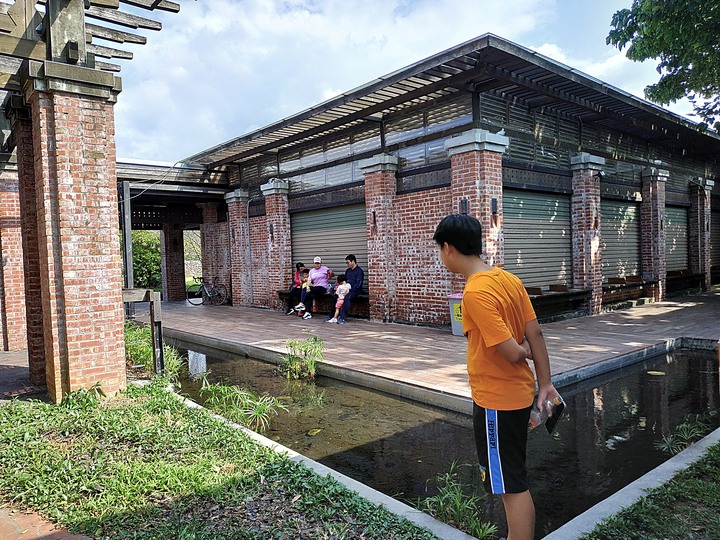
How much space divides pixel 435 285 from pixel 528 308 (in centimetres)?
686

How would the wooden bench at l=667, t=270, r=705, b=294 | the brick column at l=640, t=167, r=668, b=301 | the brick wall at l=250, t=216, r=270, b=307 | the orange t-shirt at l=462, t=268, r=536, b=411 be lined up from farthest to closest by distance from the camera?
the brick wall at l=250, t=216, r=270, b=307, the wooden bench at l=667, t=270, r=705, b=294, the brick column at l=640, t=167, r=668, b=301, the orange t-shirt at l=462, t=268, r=536, b=411

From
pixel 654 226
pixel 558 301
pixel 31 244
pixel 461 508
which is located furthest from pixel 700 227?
pixel 31 244

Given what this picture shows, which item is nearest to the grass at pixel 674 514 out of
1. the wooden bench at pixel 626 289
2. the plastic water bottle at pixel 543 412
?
the plastic water bottle at pixel 543 412

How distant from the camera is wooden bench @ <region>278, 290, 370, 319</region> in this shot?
1088 centimetres

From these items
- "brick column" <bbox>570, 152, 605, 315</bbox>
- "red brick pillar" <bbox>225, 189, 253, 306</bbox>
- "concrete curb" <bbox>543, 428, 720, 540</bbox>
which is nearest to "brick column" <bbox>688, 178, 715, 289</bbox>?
"brick column" <bbox>570, 152, 605, 315</bbox>

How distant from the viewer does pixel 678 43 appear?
29.2ft

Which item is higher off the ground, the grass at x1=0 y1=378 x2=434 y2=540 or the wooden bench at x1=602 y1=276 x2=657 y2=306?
the wooden bench at x1=602 y1=276 x2=657 y2=306

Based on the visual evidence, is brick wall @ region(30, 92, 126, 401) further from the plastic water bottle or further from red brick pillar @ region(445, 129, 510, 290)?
red brick pillar @ region(445, 129, 510, 290)

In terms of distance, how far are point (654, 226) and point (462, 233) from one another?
12.2m

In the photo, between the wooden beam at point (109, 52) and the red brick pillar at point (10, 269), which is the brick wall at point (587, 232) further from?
the red brick pillar at point (10, 269)

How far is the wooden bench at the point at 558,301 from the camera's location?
9219 mm

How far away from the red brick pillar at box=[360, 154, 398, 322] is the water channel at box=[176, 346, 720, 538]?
3802 mm

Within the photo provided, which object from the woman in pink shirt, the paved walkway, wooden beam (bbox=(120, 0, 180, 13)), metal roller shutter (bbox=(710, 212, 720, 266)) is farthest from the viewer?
metal roller shutter (bbox=(710, 212, 720, 266))

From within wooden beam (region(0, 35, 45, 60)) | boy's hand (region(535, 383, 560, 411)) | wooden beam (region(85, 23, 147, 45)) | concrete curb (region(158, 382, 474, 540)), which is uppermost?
wooden beam (region(85, 23, 147, 45))
